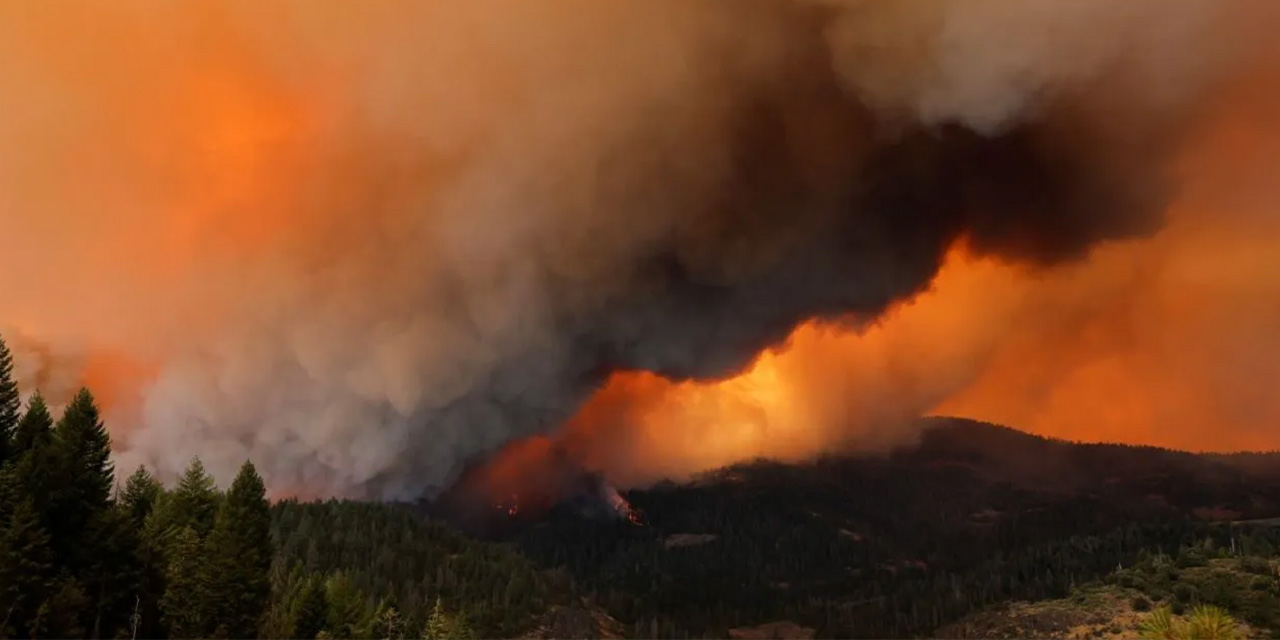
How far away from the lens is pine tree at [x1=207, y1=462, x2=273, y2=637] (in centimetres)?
11456

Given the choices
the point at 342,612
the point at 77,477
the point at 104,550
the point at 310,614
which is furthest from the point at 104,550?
the point at 342,612

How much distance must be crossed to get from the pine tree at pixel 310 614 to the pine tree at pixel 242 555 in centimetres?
1098

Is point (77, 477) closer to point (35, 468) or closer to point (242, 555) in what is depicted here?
point (35, 468)

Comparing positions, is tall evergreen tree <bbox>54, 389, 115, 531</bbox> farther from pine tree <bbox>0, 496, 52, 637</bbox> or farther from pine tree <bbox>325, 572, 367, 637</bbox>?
pine tree <bbox>325, 572, 367, 637</bbox>

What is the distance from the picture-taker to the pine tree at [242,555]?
114562 millimetres

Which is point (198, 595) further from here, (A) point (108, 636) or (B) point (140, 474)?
(B) point (140, 474)

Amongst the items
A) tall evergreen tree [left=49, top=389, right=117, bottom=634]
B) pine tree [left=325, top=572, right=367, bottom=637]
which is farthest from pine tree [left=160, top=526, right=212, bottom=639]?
pine tree [left=325, top=572, right=367, bottom=637]

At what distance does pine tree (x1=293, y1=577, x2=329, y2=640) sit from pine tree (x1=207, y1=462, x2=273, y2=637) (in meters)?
11.0

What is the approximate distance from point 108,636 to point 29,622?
1399 centimetres

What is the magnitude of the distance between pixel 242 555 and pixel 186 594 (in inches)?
383

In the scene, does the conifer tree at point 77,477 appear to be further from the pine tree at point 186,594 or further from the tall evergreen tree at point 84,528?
the pine tree at point 186,594

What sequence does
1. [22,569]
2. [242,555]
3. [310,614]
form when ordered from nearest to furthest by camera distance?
1. [22,569]
2. [242,555]
3. [310,614]

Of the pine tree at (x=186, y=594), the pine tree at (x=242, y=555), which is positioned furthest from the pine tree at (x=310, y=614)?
the pine tree at (x=186, y=594)

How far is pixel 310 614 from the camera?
13988cm
